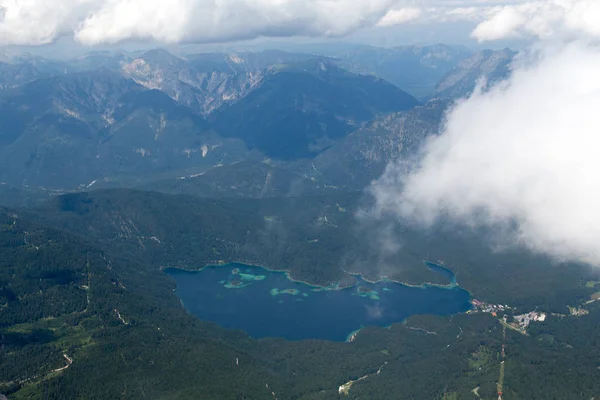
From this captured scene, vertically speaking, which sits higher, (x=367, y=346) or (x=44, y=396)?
(x=44, y=396)

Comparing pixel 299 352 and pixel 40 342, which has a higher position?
pixel 40 342

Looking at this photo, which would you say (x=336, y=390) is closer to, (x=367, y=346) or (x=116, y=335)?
(x=367, y=346)

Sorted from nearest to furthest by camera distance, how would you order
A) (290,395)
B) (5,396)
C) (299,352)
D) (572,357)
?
(5,396) < (290,395) < (572,357) < (299,352)


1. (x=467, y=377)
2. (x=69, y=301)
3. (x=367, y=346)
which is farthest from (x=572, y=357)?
(x=69, y=301)

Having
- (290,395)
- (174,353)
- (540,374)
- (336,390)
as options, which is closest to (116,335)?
(174,353)

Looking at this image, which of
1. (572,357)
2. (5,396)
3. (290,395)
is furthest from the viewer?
(572,357)

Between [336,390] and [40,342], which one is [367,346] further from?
[40,342]

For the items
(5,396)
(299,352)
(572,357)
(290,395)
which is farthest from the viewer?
(299,352)

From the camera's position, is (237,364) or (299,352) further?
(299,352)

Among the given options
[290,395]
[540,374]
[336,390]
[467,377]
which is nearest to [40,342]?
[290,395]
